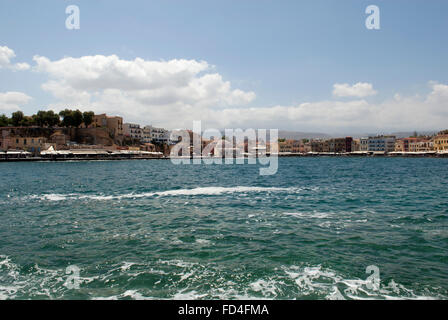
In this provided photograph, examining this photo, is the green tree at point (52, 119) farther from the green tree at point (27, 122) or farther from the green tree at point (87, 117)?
the green tree at point (87, 117)

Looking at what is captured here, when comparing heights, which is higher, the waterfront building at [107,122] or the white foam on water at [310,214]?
the waterfront building at [107,122]

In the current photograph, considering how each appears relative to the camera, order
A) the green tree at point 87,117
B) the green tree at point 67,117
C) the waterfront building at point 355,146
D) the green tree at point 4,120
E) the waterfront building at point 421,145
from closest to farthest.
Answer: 1. the green tree at point 4,120
2. the green tree at point 67,117
3. the green tree at point 87,117
4. the waterfront building at point 421,145
5. the waterfront building at point 355,146

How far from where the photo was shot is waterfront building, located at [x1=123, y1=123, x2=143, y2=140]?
13695 centimetres

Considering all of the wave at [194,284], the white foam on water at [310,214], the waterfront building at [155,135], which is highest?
the waterfront building at [155,135]

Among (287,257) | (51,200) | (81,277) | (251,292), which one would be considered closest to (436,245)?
(287,257)

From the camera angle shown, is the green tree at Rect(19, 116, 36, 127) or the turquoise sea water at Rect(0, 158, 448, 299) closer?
the turquoise sea water at Rect(0, 158, 448, 299)

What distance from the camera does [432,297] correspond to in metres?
6.60

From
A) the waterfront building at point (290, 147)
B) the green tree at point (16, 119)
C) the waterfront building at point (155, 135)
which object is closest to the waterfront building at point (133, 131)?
the waterfront building at point (155, 135)

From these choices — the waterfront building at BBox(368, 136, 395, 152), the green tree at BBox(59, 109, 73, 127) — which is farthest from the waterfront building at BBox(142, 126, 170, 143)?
the waterfront building at BBox(368, 136, 395, 152)

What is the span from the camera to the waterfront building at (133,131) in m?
137

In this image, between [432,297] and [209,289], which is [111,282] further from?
[432,297]

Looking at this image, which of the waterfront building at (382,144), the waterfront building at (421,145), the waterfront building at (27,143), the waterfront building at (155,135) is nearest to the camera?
the waterfront building at (27,143)

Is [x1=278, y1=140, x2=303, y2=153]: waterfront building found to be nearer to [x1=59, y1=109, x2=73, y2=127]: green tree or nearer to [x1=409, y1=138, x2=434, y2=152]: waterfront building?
[x1=409, y1=138, x2=434, y2=152]: waterfront building

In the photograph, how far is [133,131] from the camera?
461 feet
